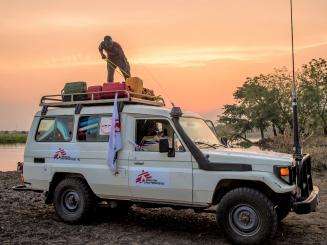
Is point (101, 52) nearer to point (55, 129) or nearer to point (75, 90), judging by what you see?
point (75, 90)

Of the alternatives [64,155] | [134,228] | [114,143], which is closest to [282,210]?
[134,228]

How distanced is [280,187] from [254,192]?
0.43 m

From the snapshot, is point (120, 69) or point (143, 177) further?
point (120, 69)

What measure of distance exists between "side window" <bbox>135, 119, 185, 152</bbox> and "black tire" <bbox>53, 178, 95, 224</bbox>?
145 cm

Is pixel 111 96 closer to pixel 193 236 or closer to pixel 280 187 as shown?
pixel 193 236

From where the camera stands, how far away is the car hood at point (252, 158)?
795 cm

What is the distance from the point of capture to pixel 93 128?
31.5 ft

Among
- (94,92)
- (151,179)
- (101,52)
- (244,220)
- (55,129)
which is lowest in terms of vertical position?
(244,220)

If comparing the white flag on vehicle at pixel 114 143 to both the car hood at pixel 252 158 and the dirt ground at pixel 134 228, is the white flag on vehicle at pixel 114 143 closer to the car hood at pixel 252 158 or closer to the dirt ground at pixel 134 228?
the dirt ground at pixel 134 228

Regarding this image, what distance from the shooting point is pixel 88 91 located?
32.8 ft

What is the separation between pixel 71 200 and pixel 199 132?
2.85 m

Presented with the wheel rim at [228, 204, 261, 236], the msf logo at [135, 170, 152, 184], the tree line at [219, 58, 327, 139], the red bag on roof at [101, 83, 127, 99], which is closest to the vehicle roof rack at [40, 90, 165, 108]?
the red bag on roof at [101, 83, 127, 99]

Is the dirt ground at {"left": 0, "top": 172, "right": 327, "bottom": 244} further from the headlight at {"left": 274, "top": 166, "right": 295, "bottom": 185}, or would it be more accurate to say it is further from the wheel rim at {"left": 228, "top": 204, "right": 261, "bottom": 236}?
the headlight at {"left": 274, "top": 166, "right": 295, "bottom": 185}

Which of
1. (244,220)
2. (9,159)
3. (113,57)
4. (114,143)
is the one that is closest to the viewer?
(244,220)
